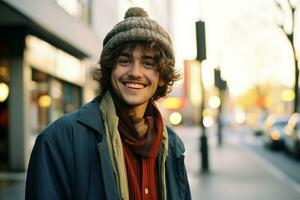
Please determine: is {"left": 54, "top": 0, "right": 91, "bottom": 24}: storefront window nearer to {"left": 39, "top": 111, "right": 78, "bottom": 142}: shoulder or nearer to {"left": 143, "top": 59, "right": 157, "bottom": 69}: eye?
{"left": 143, "top": 59, "right": 157, "bottom": 69}: eye

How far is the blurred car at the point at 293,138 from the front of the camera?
1920cm

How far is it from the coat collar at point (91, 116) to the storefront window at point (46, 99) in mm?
11651

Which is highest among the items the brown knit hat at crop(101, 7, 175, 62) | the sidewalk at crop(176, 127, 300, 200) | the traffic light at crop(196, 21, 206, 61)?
the traffic light at crop(196, 21, 206, 61)

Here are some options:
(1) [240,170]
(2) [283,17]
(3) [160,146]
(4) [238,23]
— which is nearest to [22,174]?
(1) [240,170]

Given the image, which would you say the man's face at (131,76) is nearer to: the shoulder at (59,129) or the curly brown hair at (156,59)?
the curly brown hair at (156,59)

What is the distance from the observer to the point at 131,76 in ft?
7.30

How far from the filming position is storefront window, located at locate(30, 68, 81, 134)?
545 inches

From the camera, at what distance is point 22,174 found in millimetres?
12227

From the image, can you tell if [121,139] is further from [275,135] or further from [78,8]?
[275,135]

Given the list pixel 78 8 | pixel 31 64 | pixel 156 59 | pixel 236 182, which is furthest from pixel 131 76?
pixel 78 8

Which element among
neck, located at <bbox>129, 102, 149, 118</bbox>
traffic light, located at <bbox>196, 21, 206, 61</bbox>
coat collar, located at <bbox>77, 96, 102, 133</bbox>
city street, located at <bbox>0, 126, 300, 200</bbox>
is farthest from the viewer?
traffic light, located at <bbox>196, 21, 206, 61</bbox>

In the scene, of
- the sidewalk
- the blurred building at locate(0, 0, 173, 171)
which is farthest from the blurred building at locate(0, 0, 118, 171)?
the sidewalk

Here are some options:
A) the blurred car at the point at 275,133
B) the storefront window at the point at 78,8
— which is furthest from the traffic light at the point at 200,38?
the blurred car at the point at 275,133

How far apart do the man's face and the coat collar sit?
0.15m
